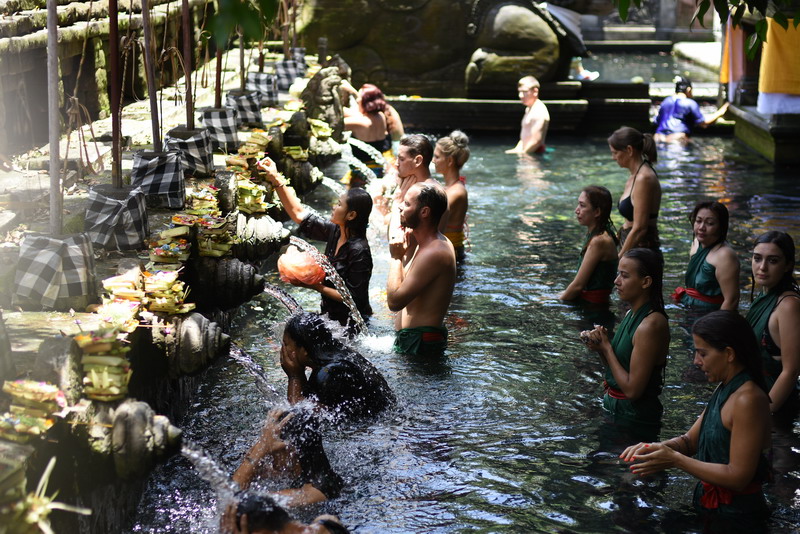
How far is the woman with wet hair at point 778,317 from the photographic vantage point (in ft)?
18.3

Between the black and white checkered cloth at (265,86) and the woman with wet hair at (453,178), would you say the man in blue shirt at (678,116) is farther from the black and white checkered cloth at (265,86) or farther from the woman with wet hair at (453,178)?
the woman with wet hair at (453,178)

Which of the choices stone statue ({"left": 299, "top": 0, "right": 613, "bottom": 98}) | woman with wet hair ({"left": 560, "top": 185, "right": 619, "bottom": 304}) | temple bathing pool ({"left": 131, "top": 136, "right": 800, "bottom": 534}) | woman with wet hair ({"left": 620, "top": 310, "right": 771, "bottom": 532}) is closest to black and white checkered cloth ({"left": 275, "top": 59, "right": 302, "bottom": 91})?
Answer: stone statue ({"left": 299, "top": 0, "right": 613, "bottom": 98})

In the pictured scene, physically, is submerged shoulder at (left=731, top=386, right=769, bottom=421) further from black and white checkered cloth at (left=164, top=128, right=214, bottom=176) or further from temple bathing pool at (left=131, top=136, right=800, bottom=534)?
black and white checkered cloth at (left=164, top=128, right=214, bottom=176)

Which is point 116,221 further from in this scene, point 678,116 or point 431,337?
point 678,116

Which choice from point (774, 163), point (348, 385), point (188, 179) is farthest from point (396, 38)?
point (348, 385)

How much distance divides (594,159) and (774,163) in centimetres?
263

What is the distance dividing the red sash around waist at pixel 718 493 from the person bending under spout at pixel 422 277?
7.82 ft

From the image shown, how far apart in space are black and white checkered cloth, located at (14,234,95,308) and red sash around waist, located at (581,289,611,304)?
448 cm

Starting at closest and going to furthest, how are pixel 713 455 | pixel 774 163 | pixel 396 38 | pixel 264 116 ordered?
1. pixel 713 455
2. pixel 264 116
3. pixel 774 163
4. pixel 396 38

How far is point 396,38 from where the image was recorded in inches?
707

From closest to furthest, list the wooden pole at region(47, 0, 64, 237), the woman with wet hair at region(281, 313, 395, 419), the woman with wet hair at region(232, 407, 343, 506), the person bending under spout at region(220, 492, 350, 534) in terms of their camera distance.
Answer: the person bending under spout at region(220, 492, 350, 534), the woman with wet hair at region(232, 407, 343, 506), the wooden pole at region(47, 0, 64, 237), the woman with wet hair at region(281, 313, 395, 419)

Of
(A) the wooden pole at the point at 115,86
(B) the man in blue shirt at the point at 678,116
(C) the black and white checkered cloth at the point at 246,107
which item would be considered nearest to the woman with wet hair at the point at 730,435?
(A) the wooden pole at the point at 115,86

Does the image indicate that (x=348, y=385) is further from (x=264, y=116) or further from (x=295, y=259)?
(x=264, y=116)

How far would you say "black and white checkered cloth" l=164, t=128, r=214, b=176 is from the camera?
24.2ft
